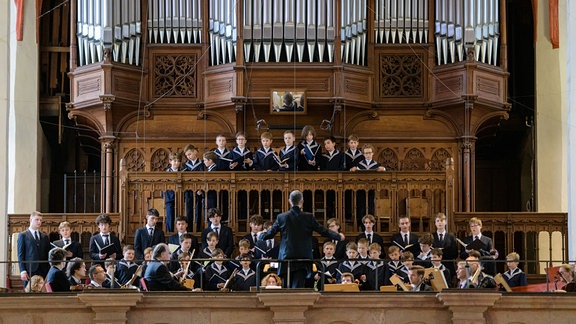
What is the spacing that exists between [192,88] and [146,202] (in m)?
2.02

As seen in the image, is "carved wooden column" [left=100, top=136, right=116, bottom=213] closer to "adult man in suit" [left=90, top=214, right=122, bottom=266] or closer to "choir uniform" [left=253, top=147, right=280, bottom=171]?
"adult man in suit" [left=90, top=214, right=122, bottom=266]

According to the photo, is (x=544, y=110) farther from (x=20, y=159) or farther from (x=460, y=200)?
(x=20, y=159)

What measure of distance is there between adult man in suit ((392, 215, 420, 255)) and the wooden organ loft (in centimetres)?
216

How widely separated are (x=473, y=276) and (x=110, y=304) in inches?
154

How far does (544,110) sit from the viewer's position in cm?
2244

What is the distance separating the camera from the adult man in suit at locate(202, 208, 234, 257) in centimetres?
1855

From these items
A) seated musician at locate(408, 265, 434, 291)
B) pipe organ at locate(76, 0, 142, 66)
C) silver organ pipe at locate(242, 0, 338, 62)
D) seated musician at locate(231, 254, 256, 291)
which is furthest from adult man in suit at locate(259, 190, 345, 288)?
pipe organ at locate(76, 0, 142, 66)

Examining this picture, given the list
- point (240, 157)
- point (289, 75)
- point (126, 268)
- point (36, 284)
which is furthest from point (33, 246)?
point (289, 75)

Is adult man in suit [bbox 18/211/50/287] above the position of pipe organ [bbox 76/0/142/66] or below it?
below

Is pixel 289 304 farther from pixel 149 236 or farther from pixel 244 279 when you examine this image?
pixel 149 236

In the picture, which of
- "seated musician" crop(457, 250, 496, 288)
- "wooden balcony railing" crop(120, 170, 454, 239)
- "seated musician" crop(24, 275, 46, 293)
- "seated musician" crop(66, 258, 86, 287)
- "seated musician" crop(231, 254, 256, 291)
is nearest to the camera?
"seated musician" crop(457, 250, 496, 288)

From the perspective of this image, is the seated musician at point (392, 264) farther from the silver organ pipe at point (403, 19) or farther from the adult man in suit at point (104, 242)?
the silver organ pipe at point (403, 19)

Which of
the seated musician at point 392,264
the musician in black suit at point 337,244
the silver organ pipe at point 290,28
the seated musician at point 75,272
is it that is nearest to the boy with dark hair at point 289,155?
the musician in black suit at point 337,244

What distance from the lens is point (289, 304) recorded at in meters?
15.9
